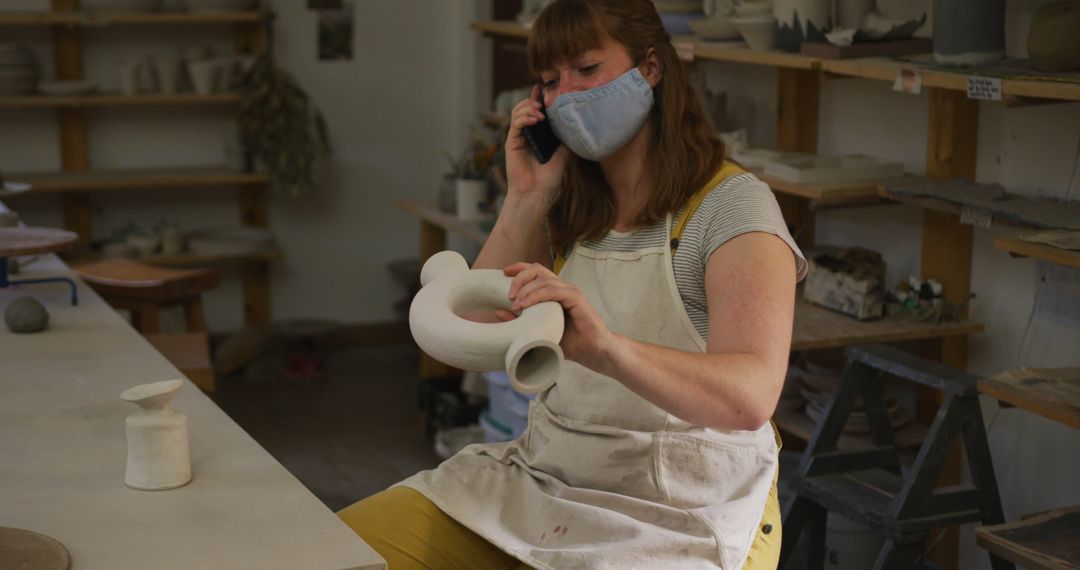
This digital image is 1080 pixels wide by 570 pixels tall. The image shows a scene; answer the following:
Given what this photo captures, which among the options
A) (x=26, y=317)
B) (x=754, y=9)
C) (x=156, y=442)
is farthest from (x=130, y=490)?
(x=754, y=9)

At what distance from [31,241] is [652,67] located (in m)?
1.78

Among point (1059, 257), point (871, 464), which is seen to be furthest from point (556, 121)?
point (871, 464)

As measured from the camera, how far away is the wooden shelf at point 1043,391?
2471mm

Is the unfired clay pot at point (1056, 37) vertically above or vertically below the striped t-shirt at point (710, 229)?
above

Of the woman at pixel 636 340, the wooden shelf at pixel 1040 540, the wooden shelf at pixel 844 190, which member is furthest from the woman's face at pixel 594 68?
the wooden shelf at pixel 844 190

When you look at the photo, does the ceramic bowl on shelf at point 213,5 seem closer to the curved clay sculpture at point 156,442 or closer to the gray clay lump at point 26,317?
the gray clay lump at point 26,317

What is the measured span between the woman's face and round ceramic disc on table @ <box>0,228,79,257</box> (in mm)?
1586

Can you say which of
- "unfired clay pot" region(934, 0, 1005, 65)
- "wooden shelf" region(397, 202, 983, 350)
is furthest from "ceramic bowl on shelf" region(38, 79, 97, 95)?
"unfired clay pot" region(934, 0, 1005, 65)

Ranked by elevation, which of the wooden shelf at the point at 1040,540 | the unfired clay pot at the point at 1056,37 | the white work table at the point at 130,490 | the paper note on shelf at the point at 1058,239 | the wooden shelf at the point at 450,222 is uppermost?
the unfired clay pot at the point at 1056,37

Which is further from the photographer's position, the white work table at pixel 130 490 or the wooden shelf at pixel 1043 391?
the wooden shelf at pixel 1043 391

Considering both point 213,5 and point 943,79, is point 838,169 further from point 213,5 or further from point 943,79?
point 213,5

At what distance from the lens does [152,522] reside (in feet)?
6.05

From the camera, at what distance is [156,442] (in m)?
1.95

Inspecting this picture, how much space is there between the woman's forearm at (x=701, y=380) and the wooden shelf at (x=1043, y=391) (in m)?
0.90
